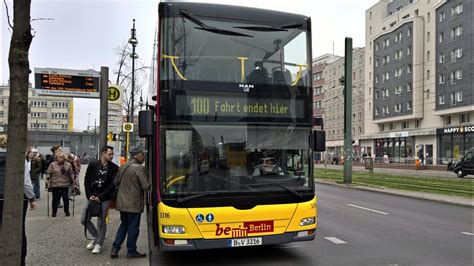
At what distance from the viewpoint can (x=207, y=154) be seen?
21.1ft

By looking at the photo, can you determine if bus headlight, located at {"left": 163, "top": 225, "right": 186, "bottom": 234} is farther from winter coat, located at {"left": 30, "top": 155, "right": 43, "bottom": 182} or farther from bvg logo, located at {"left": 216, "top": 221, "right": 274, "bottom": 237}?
winter coat, located at {"left": 30, "top": 155, "right": 43, "bottom": 182}

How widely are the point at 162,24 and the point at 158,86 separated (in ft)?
3.08

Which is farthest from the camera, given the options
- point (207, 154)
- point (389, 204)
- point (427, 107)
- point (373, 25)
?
point (373, 25)

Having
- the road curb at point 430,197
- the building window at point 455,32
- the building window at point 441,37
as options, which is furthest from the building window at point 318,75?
the road curb at point 430,197

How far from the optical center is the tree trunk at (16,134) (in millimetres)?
4059

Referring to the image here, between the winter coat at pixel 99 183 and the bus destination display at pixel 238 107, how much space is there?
186 cm

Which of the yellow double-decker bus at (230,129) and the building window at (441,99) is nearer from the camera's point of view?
the yellow double-decker bus at (230,129)

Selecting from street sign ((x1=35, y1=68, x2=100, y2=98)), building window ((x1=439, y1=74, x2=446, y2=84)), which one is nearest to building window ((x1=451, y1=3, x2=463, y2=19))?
building window ((x1=439, y1=74, x2=446, y2=84))

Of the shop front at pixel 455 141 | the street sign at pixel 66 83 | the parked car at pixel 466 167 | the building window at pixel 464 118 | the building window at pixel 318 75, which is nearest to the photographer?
the street sign at pixel 66 83

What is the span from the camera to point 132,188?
6.88 metres

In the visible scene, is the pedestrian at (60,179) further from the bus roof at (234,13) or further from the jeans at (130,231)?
the bus roof at (234,13)

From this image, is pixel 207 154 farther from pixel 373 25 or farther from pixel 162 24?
pixel 373 25

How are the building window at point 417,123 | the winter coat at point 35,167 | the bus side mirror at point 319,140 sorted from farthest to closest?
the building window at point 417,123 → the winter coat at point 35,167 → the bus side mirror at point 319,140

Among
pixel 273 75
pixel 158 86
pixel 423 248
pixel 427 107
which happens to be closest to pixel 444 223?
Result: pixel 423 248
